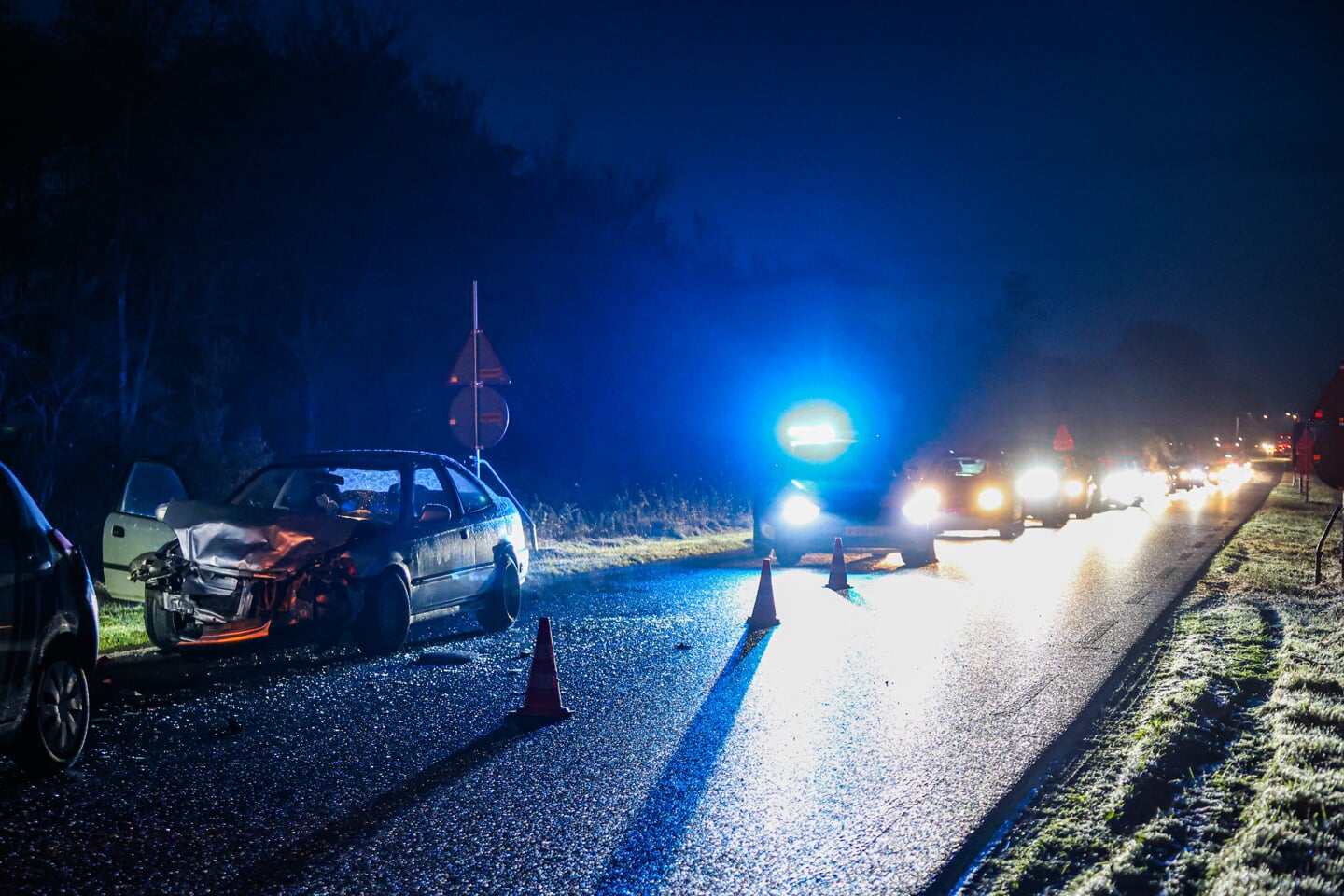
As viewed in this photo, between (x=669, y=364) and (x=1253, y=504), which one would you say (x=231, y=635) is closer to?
(x=669, y=364)

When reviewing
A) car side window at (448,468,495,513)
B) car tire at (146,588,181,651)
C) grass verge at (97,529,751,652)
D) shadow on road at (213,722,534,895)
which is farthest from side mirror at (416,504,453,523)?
shadow on road at (213,722,534,895)

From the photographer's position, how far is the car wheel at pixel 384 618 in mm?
9352

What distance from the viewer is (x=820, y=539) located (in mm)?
17047

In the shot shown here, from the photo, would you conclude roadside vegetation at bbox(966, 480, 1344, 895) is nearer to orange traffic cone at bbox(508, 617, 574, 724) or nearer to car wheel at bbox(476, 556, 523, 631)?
orange traffic cone at bbox(508, 617, 574, 724)

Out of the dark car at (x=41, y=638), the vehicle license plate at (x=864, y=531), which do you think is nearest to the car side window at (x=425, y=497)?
the dark car at (x=41, y=638)

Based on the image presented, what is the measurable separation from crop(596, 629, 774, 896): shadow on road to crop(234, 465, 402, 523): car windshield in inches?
142

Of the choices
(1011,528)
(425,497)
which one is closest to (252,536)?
(425,497)

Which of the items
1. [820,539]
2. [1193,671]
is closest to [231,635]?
[1193,671]

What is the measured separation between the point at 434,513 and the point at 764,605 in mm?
3287

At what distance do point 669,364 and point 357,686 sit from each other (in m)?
33.1

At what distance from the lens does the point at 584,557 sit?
17.8 m

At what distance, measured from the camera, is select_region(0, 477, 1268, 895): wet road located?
15.5ft

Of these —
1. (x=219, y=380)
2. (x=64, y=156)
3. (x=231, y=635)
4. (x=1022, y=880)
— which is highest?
(x=64, y=156)

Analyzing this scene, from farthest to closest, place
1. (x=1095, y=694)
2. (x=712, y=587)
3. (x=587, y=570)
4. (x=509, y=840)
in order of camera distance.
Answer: (x=587, y=570)
(x=712, y=587)
(x=1095, y=694)
(x=509, y=840)
